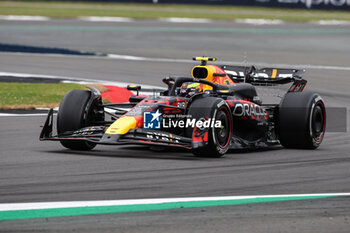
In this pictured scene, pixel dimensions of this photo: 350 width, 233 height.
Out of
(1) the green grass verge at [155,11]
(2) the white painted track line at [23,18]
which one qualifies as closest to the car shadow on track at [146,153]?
(2) the white painted track line at [23,18]

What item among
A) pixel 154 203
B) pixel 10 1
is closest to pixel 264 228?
pixel 154 203

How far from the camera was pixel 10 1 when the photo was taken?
53.5 meters

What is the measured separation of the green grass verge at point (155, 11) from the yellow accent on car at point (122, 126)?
33946 millimetres

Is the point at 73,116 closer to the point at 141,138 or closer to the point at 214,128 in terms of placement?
the point at 141,138

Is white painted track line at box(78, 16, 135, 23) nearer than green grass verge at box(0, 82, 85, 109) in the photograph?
No

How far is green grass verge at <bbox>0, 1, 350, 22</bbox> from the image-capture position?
45.0 metres

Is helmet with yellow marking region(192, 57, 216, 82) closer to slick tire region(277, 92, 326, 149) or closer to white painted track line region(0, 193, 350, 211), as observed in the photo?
slick tire region(277, 92, 326, 149)

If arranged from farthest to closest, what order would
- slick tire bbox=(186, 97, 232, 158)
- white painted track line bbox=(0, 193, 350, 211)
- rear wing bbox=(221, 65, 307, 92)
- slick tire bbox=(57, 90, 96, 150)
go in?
rear wing bbox=(221, 65, 307, 92)
slick tire bbox=(57, 90, 96, 150)
slick tire bbox=(186, 97, 232, 158)
white painted track line bbox=(0, 193, 350, 211)

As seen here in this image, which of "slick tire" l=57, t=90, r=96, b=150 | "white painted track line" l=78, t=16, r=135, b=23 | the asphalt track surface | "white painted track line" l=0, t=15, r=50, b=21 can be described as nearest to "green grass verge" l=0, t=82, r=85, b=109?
the asphalt track surface

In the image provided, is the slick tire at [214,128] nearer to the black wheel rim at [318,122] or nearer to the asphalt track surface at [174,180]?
the asphalt track surface at [174,180]

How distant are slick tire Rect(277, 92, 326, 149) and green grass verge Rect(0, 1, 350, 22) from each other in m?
32.9

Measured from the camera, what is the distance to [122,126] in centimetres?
994

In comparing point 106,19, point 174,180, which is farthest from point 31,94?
point 106,19

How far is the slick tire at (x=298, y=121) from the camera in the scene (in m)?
11.2
